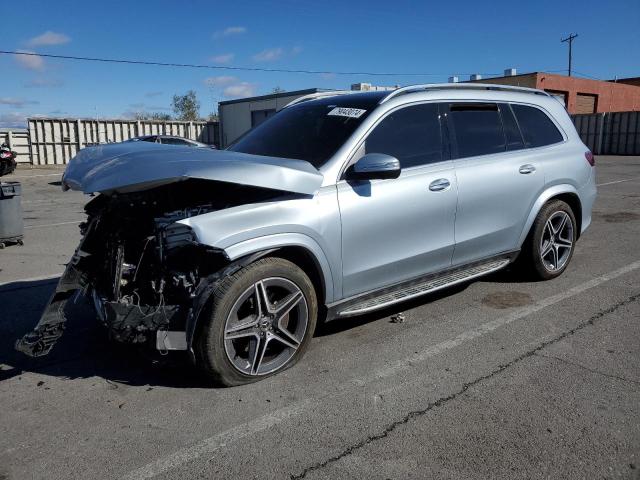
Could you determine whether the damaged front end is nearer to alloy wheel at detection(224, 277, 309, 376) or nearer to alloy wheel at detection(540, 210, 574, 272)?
alloy wheel at detection(224, 277, 309, 376)

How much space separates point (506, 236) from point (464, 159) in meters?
0.89

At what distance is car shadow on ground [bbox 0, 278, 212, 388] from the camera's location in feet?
11.5

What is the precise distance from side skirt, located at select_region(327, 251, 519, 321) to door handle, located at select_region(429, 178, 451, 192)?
0.70 m

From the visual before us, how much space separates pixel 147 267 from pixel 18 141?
2928 centimetres

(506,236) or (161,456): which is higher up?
(506,236)

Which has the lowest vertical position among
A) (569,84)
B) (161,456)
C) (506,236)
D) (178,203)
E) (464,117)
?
(161,456)

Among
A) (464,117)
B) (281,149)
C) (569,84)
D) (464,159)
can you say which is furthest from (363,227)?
(569,84)

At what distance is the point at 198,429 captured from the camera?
9.58ft

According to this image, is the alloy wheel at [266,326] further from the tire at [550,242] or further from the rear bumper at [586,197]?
the rear bumper at [586,197]

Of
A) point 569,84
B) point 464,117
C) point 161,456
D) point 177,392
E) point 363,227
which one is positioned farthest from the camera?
point 569,84

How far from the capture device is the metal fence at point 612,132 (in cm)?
3169

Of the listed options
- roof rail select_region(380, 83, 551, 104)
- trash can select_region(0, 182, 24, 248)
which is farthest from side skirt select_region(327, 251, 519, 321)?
trash can select_region(0, 182, 24, 248)

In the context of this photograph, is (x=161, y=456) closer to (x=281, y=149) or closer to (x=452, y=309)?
(x=281, y=149)

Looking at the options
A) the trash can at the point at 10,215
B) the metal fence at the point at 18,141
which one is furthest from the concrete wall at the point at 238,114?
the trash can at the point at 10,215
